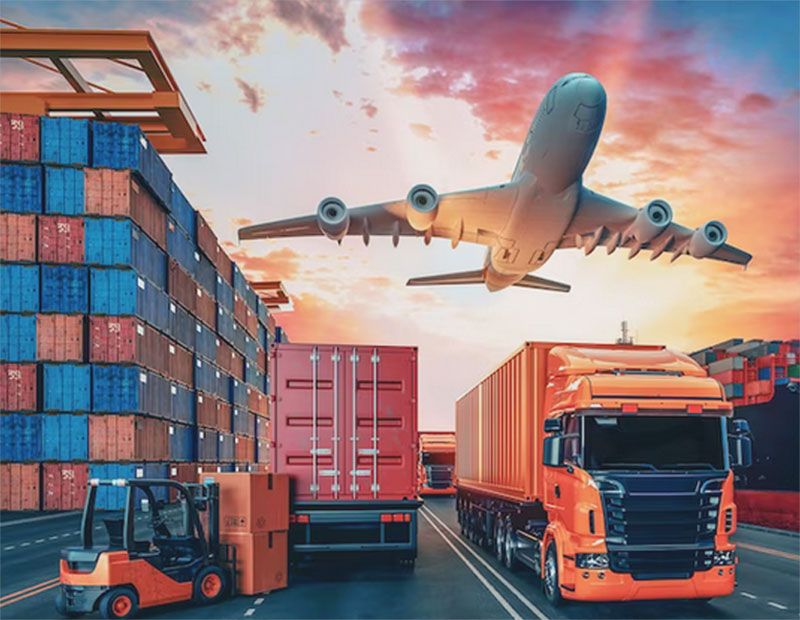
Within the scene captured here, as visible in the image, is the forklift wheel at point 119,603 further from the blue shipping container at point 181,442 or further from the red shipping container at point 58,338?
the blue shipping container at point 181,442

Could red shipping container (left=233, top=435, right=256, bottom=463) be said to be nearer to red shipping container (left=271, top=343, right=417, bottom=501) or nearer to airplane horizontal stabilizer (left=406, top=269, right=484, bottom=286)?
airplane horizontal stabilizer (left=406, top=269, right=484, bottom=286)

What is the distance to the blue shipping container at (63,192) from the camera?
34.2 m

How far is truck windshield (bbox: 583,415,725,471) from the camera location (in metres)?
10.5

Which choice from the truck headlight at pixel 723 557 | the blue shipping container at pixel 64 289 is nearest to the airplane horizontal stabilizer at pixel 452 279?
the blue shipping container at pixel 64 289

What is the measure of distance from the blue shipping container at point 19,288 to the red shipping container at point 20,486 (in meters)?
6.64

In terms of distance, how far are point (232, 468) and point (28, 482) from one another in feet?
79.4

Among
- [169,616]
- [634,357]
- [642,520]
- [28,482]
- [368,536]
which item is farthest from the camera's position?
[28,482]

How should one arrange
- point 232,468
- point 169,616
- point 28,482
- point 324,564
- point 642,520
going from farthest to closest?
1. point 232,468
2. point 28,482
3. point 324,564
4. point 169,616
5. point 642,520

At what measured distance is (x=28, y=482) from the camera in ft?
109

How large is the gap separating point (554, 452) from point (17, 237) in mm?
29993

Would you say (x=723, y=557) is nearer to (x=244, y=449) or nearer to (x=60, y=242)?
(x=60, y=242)

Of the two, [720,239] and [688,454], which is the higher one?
[720,239]

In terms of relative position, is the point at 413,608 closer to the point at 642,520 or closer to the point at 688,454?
the point at 642,520

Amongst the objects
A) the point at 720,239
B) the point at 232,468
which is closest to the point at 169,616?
the point at 720,239
